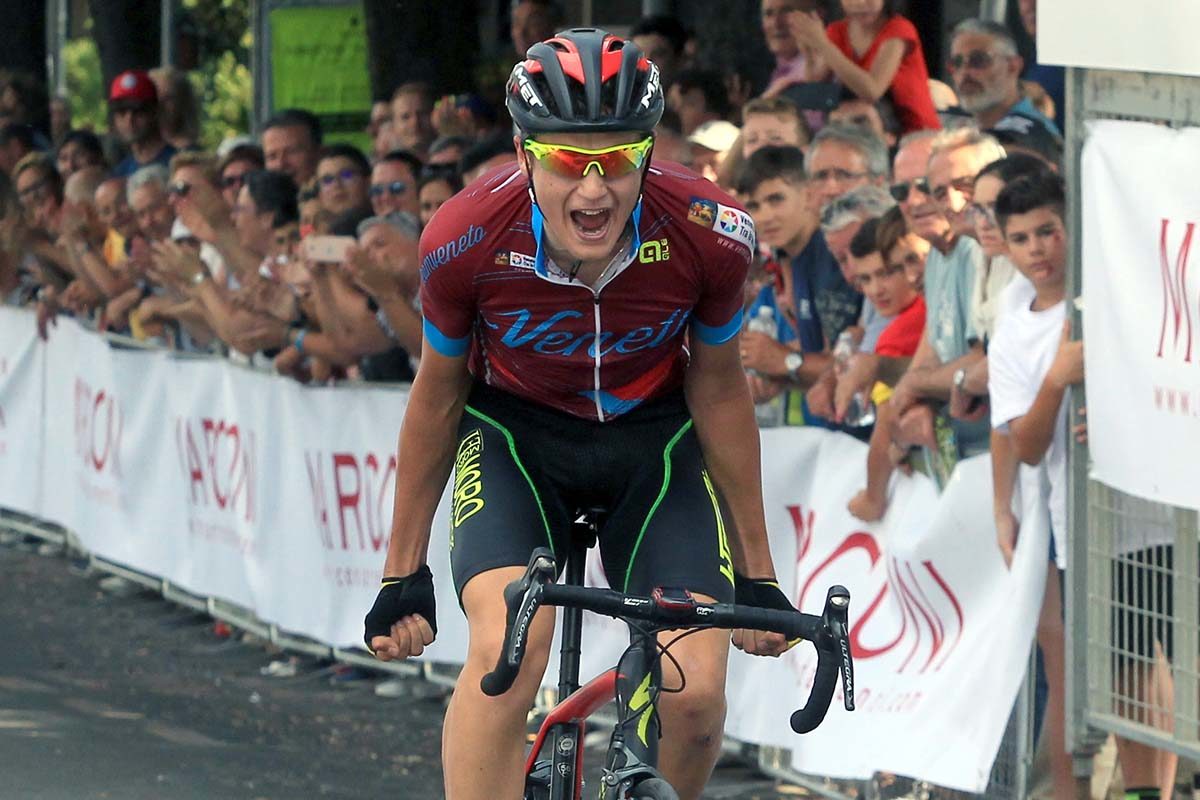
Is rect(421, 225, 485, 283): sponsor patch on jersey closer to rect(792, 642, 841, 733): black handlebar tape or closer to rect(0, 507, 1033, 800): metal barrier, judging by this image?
rect(792, 642, 841, 733): black handlebar tape

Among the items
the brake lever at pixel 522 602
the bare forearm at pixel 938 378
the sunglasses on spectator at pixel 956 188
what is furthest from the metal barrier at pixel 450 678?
the brake lever at pixel 522 602

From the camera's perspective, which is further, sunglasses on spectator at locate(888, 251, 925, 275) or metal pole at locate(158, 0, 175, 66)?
metal pole at locate(158, 0, 175, 66)

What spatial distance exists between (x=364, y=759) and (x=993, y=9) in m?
4.66

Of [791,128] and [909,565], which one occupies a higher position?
[791,128]

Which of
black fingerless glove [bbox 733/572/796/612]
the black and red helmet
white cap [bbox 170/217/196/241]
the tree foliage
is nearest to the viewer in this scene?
the black and red helmet

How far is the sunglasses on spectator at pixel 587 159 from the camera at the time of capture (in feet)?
16.4

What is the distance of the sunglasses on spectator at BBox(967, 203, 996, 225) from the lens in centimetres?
782

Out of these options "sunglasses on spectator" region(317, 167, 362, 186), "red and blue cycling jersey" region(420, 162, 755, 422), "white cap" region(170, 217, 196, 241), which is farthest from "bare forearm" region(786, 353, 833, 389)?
"white cap" region(170, 217, 196, 241)

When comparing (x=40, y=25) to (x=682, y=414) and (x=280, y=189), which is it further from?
(x=682, y=414)

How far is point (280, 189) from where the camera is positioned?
1279 cm

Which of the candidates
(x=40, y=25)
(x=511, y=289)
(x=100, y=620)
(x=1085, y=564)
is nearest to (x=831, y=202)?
(x=1085, y=564)

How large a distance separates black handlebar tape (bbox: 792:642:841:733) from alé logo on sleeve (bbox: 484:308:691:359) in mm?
939

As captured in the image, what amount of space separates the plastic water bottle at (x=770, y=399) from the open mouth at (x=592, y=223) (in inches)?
156

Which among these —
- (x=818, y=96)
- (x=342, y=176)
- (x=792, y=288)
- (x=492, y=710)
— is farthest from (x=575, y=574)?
(x=342, y=176)
